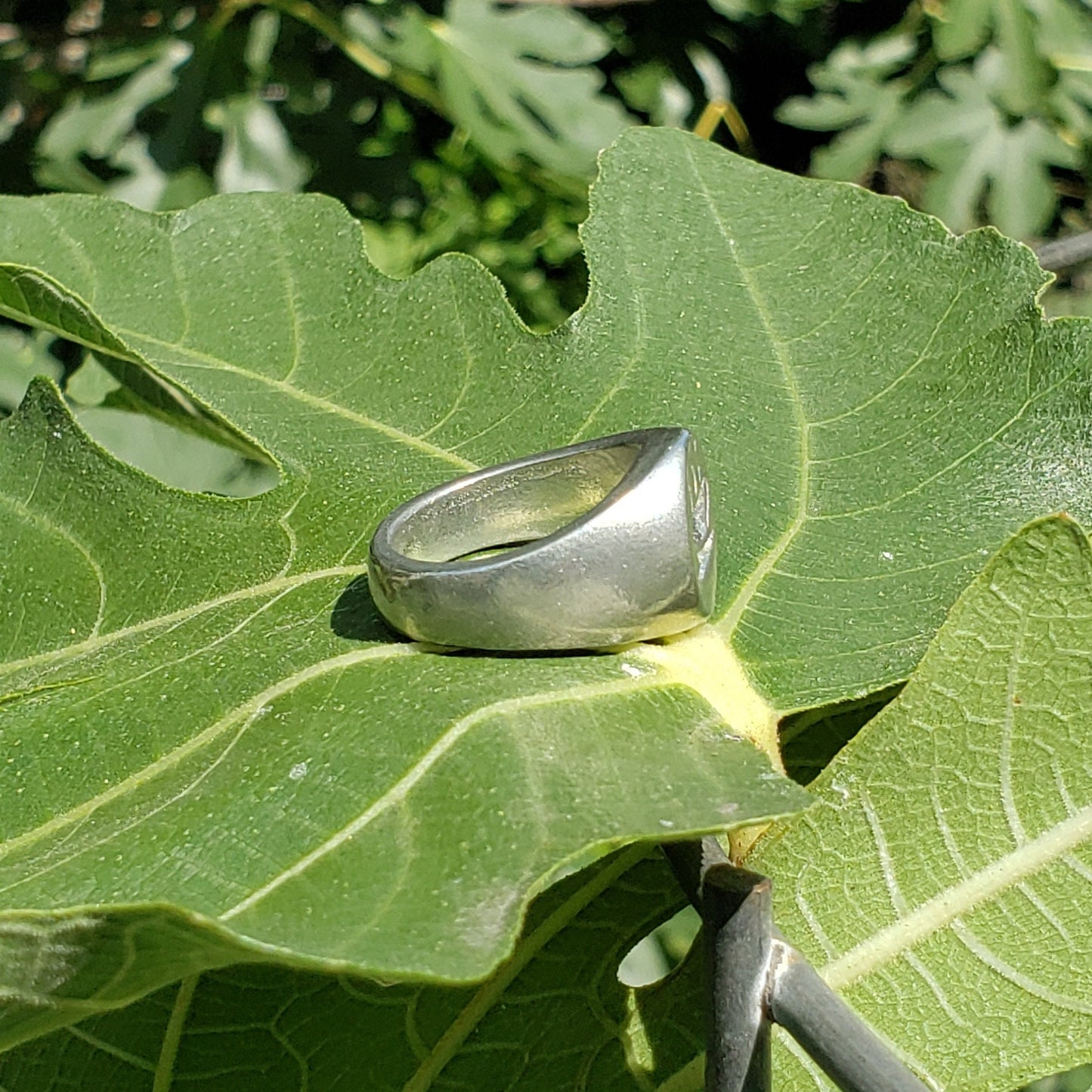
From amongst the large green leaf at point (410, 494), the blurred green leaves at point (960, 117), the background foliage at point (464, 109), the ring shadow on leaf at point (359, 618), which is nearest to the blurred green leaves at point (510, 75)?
the background foliage at point (464, 109)

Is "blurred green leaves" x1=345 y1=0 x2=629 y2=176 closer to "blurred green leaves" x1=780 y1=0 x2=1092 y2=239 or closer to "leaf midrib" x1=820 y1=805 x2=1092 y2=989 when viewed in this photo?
"blurred green leaves" x1=780 y1=0 x2=1092 y2=239

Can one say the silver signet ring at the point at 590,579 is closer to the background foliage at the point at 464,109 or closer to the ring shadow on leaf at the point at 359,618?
the ring shadow on leaf at the point at 359,618

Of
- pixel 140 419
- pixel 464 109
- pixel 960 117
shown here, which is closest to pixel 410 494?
pixel 140 419

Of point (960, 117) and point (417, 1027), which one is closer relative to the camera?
point (417, 1027)

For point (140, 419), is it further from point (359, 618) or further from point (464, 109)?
point (359, 618)

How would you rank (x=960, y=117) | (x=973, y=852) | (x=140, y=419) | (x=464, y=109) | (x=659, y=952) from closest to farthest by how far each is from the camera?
(x=973, y=852) < (x=659, y=952) < (x=140, y=419) < (x=464, y=109) < (x=960, y=117)
